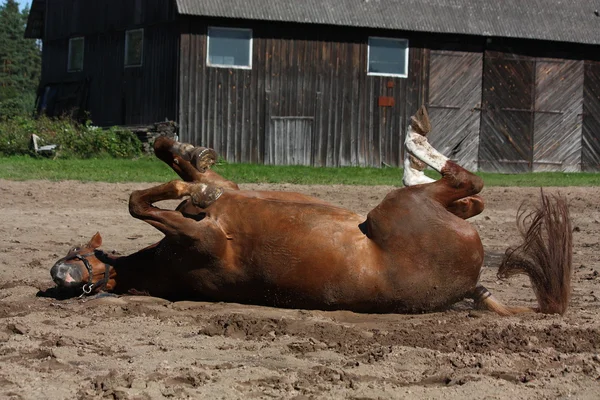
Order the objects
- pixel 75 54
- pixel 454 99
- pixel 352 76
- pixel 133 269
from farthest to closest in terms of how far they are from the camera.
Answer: pixel 75 54 < pixel 454 99 < pixel 352 76 < pixel 133 269

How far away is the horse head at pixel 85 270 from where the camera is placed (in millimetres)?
6762

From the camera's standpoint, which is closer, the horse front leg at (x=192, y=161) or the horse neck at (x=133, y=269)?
the horse neck at (x=133, y=269)

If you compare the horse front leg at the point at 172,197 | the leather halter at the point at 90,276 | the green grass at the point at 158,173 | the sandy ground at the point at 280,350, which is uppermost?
the horse front leg at the point at 172,197

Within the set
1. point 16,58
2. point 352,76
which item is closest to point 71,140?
point 352,76

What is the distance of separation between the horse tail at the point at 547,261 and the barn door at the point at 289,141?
17783mm

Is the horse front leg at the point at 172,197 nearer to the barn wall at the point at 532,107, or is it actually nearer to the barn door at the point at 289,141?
the barn door at the point at 289,141

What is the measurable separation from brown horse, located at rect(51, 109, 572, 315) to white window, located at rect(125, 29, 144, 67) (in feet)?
65.1

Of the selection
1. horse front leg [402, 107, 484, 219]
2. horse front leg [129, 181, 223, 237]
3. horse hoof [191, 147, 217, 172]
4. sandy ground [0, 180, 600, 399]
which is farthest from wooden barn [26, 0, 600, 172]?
horse front leg [402, 107, 484, 219]

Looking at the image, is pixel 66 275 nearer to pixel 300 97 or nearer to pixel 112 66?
pixel 300 97

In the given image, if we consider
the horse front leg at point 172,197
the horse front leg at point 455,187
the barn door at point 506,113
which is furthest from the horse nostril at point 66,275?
the barn door at point 506,113

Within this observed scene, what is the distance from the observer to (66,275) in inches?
266

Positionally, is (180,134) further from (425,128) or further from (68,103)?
(425,128)

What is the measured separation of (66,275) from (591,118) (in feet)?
77.0

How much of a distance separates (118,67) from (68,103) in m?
2.91
